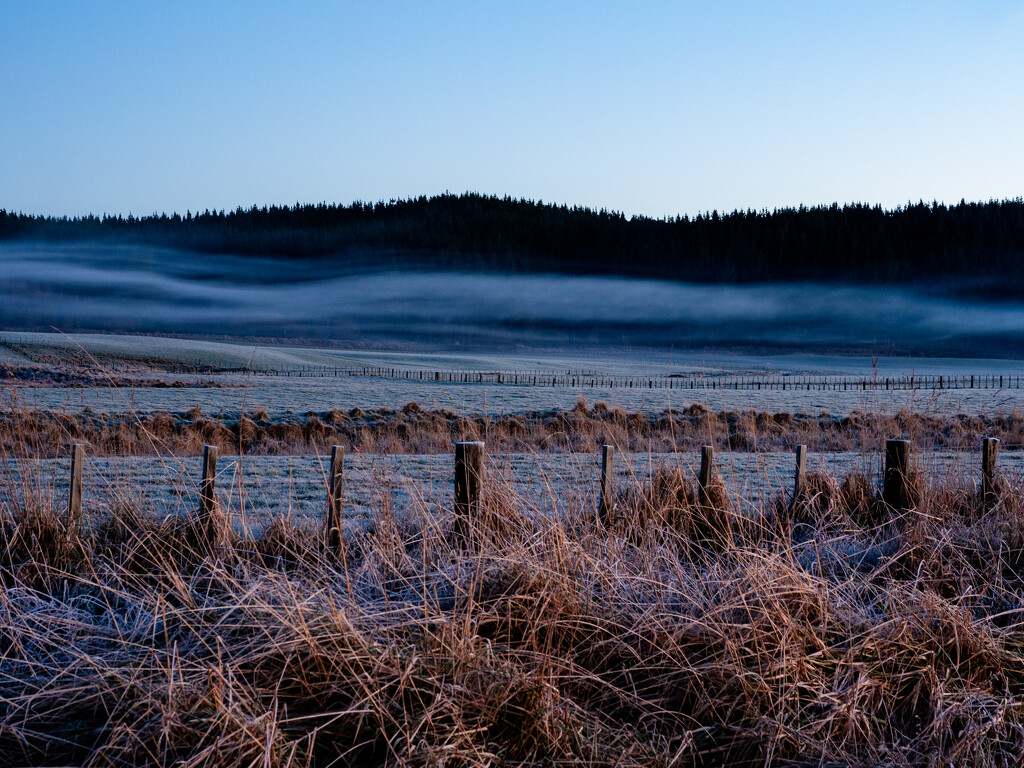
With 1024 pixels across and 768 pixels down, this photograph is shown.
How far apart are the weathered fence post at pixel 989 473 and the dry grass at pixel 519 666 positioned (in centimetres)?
182

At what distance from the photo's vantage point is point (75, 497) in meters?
5.61


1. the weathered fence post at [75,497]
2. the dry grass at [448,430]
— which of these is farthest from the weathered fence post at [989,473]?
the dry grass at [448,430]

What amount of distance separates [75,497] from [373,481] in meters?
2.34

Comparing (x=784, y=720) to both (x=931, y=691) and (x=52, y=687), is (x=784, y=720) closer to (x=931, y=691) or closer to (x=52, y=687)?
(x=931, y=691)

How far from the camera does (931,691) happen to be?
12.0 ft

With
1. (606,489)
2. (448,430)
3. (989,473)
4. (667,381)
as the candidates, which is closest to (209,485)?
(606,489)

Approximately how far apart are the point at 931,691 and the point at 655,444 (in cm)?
1429

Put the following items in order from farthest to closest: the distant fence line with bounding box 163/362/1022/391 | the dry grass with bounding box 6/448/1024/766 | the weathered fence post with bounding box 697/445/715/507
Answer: the distant fence line with bounding box 163/362/1022/391
the weathered fence post with bounding box 697/445/715/507
the dry grass with bounding box 6/448/1024/766

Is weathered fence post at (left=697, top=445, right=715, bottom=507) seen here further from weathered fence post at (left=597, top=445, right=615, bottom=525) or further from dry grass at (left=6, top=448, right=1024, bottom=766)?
dry grass at (left=6, top=448, right=1024, bottom=766)

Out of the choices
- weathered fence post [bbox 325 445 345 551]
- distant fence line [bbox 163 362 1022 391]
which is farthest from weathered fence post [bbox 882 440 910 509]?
distant fence line [bbox 163 362 1022 391]

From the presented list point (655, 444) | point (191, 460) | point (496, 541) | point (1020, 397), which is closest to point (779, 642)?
point (496, 541)

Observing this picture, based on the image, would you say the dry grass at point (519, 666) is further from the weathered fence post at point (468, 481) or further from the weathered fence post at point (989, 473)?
the weathered fence post at point (989, 473)

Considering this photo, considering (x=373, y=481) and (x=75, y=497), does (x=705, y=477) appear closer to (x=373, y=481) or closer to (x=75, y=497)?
(x=373, y=481)

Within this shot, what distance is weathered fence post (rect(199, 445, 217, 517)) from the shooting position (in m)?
5.45
